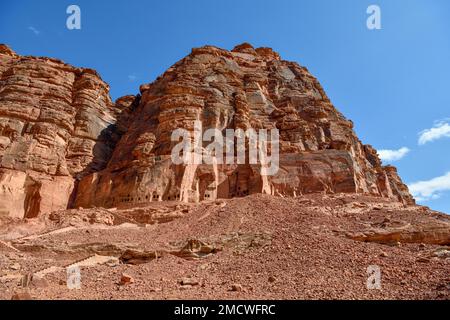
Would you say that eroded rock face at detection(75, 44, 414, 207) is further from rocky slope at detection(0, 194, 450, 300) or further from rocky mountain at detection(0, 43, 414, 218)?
rocky slope at detection(0, 194, 450, 300)

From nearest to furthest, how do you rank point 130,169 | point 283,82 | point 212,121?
point 130,169
point 212,121
point 283,82

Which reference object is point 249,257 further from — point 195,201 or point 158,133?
point 158,133

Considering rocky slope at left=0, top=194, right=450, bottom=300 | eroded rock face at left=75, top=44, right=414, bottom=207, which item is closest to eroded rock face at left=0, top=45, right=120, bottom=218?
eroded rock face at left=75, top=44, right=414, bottom=207

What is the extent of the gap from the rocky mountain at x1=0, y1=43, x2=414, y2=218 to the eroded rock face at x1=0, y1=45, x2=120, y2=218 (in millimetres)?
123

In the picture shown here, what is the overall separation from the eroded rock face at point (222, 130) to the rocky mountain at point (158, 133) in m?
0.12

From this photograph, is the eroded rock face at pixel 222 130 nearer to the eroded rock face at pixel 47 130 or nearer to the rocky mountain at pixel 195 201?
the rocky mountain at pixel 195 201

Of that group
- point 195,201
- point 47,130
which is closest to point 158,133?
point 195,201

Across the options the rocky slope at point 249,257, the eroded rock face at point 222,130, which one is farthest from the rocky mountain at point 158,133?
the rocky slope at point 249,257

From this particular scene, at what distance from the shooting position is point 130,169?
38.4 metres

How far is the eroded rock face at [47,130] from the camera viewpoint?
39.2 metres

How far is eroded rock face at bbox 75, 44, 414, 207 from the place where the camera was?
1428 inches

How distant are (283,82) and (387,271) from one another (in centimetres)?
4580
